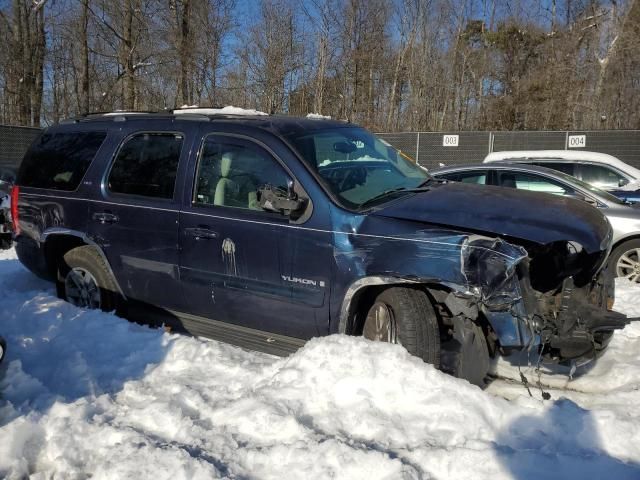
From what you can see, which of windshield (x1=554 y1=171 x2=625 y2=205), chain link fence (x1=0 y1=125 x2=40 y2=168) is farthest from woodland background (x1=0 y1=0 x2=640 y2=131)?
windshield (x1=554 y1=171 x2=625 y2=205)

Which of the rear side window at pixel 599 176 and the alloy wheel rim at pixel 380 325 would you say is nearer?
the alloy wheel rim at pixel 380 325

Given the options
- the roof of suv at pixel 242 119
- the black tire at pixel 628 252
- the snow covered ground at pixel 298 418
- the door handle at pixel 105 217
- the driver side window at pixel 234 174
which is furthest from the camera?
the black tire at pixel 628 252

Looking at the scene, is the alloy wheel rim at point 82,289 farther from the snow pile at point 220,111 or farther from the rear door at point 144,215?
the snow pile at point 220,111

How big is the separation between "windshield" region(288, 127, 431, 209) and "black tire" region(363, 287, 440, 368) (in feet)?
2.28

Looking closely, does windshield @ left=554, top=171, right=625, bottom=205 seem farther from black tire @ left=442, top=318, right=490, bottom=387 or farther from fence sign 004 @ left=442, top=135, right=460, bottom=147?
fence sign 004 @ left=442, top=135, right=460, bottom=147

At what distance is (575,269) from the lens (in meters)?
4.00

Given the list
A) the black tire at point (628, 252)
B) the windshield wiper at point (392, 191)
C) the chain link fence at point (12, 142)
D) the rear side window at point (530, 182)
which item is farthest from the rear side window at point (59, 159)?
the chain link fence at point (12, 142)

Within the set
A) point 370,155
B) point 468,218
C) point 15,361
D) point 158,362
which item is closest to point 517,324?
point 468,218

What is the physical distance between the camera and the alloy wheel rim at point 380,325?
3.88 metres

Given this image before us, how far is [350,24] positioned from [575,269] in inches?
1089

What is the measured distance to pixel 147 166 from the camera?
4.94m

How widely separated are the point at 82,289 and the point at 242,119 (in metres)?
2.14

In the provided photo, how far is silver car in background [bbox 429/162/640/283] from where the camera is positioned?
7.32m

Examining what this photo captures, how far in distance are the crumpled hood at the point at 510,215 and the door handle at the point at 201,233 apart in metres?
1.25
